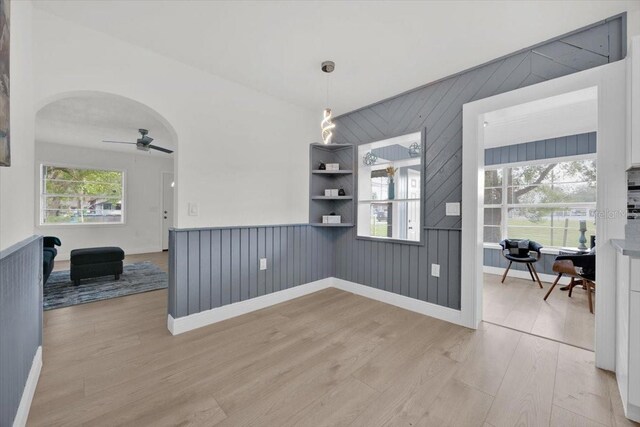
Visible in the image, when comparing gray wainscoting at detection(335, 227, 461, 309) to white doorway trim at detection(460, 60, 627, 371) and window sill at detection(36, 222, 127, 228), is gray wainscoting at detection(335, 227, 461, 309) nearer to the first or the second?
white doorway trim at detection(460, 60, 627, 371)

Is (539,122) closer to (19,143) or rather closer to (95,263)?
(19,143)

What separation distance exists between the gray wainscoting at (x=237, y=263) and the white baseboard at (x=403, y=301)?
15.7 inches

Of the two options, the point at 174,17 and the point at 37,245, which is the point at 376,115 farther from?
the point at 37,245

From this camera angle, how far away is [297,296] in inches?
136

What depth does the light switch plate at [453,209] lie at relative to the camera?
2691 mm

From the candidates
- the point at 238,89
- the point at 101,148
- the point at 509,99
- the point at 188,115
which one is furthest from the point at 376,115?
the point at 101,148

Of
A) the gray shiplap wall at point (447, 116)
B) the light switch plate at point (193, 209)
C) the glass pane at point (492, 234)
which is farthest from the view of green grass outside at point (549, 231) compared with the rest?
the light switch plate at point (193, 209)

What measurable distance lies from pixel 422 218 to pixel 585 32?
1943 mm

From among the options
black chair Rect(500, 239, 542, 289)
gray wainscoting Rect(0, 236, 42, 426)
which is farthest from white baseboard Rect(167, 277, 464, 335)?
black chair Rect(500, 239, 542, 289)

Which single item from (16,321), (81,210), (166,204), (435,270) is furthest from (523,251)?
(81,210)

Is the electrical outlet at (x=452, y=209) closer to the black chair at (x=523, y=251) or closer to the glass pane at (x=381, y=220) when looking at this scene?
the glass pane at (x=381, y=220)

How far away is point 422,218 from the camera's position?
9.74 feet

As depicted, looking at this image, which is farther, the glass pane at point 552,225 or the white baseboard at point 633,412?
the glass pane at point 552,225

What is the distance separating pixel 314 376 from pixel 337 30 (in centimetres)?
260
